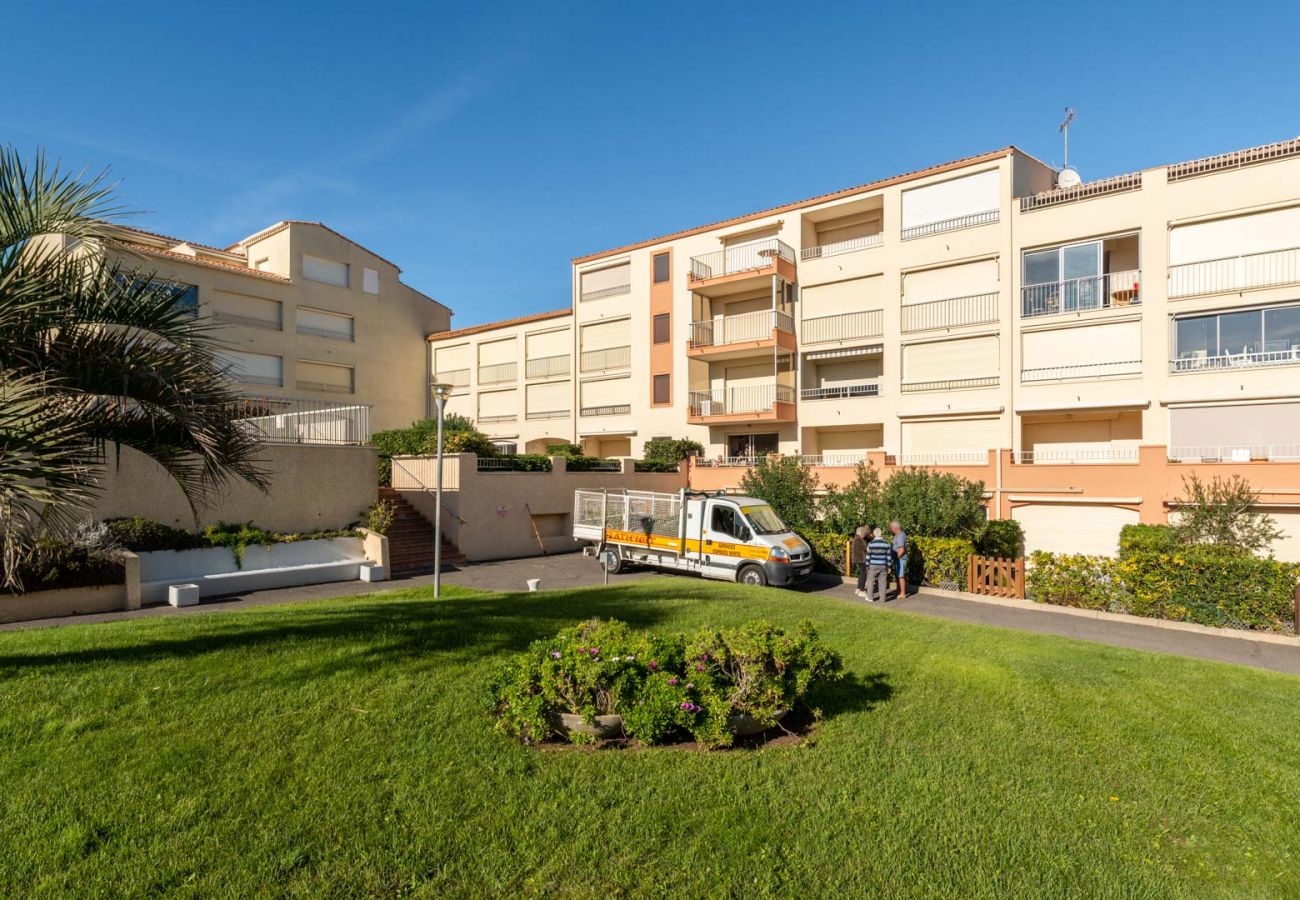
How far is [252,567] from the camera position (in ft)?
47.1

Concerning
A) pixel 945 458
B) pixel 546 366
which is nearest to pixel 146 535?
pixel 546 366

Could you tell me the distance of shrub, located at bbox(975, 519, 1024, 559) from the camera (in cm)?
2012

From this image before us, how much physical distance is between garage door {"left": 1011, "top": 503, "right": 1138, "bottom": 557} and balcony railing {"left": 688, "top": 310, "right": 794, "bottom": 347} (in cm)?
1134

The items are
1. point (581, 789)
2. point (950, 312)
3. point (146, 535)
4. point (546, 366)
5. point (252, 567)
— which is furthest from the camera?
point (546, 366)

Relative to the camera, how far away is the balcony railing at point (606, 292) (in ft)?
107

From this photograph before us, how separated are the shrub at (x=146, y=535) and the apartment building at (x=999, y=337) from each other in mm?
18484

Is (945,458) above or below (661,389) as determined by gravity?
below

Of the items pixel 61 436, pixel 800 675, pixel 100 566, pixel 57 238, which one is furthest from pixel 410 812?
pixel 100 566

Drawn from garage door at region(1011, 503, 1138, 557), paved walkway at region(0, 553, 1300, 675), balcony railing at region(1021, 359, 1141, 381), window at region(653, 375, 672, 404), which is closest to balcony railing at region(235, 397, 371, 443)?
paved walkway at region(0, 553, 1300, 675)

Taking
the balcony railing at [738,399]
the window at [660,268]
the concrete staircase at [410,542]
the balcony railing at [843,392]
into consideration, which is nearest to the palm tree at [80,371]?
the concrete staircase at [410,542]

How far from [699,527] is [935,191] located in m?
17.5

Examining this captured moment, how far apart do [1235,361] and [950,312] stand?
8245 millimetres

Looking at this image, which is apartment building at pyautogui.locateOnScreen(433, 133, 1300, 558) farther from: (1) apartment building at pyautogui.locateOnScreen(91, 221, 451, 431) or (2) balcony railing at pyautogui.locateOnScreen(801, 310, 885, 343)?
(1) apartment building at pyautogui.locateOnScreen(91, 221, 451, 431)

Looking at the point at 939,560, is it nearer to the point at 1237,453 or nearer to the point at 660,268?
the point at 1237,453
